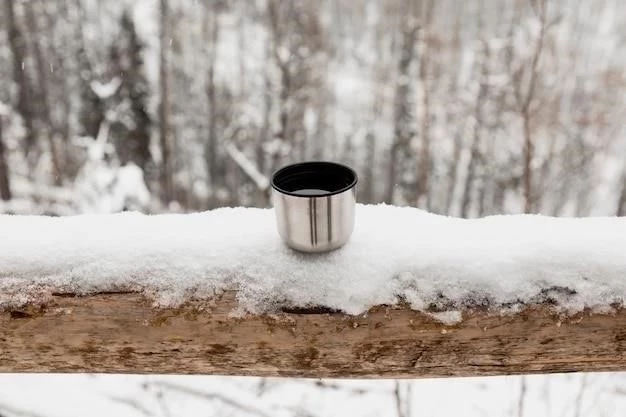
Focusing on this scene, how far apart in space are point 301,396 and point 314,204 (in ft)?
5.42

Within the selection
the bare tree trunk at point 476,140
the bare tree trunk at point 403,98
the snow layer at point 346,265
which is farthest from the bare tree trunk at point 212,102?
the snow layer at point 346,265

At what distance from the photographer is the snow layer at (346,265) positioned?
38.9 inches

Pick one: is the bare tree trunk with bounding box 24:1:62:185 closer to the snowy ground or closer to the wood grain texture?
the snowy ground

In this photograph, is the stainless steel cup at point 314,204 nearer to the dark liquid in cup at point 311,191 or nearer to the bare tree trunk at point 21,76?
the dark liquid in cup at point 311,191

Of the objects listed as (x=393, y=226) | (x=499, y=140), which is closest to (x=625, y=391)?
(x=393, y=226)

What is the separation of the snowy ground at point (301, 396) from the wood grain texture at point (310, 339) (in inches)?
46.1

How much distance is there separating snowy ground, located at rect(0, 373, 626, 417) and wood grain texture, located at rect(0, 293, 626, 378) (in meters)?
1.17

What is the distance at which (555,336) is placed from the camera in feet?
3.28

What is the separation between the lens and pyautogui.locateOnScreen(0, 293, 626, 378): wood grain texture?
99cm

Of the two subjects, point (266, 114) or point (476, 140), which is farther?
point (476, 140)

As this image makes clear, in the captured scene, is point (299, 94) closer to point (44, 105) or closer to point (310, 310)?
point (44, 105)

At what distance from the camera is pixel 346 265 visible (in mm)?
1032

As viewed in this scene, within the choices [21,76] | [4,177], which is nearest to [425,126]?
[21,76]

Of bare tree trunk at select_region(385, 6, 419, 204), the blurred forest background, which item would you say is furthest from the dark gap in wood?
bare tree trunk at select_region(385, 6, 419, 204)
